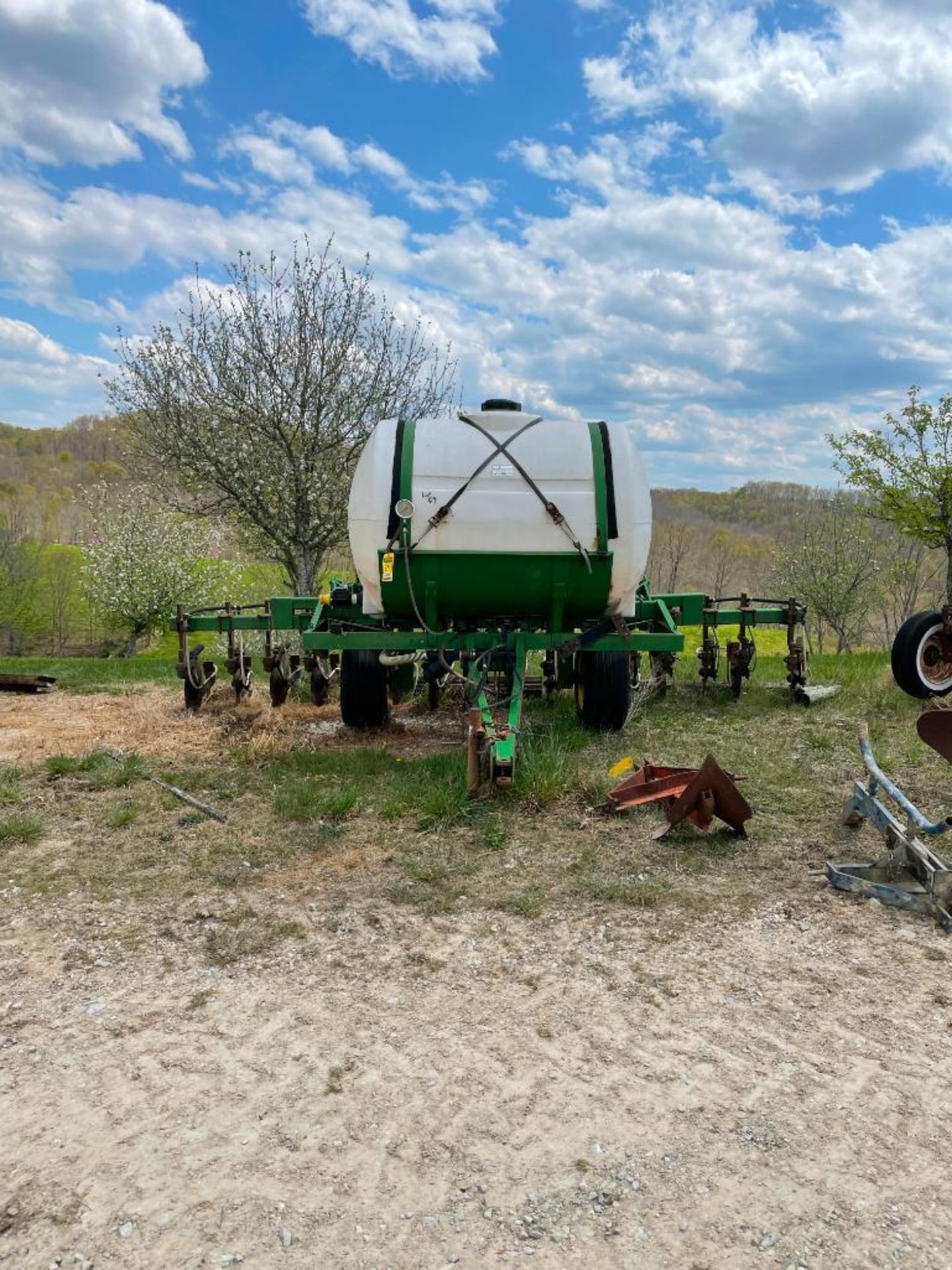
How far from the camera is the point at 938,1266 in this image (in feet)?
6.24

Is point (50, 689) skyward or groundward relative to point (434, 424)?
groundward

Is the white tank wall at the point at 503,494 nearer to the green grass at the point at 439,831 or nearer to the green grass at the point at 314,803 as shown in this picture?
the green grass at the point at 439,831

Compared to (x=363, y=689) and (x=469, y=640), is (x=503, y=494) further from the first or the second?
(x=363, y=689)

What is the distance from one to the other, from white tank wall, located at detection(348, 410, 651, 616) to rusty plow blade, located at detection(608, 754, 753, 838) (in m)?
1.79

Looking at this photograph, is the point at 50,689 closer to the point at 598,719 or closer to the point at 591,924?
the point at 598,719

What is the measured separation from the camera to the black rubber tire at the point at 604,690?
7062mm

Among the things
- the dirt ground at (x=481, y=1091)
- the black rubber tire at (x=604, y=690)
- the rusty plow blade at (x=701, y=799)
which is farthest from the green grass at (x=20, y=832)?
the black rubber tire at (x=604, y=690)

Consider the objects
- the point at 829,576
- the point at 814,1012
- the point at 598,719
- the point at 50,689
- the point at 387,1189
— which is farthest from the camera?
the point at 829,576

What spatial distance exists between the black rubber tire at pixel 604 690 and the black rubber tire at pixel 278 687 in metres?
3.13

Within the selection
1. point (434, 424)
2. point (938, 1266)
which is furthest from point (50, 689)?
point (938, 1266)

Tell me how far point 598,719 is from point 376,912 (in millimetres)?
3799

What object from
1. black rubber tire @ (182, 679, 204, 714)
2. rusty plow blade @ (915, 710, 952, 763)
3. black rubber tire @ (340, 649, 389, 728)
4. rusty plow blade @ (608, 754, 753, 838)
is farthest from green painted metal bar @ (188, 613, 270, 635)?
rusty plow blade @ (915, 710, 952, 763)

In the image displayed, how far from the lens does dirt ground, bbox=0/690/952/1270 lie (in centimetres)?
202

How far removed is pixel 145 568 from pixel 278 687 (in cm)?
2078
